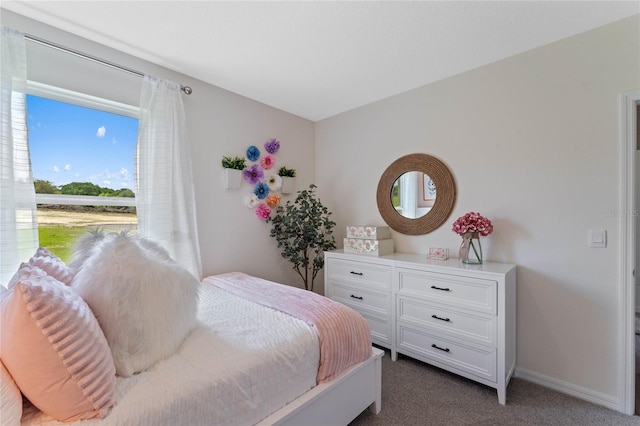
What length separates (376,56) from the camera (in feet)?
6.84

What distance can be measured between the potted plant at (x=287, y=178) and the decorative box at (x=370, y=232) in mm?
859

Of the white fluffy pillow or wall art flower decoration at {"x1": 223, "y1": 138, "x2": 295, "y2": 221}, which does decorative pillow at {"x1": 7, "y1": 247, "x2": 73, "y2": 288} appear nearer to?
the white fluffy pillow

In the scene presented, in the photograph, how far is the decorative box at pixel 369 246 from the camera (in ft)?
8.09

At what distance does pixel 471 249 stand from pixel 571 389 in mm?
1055

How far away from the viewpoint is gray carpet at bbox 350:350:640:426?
63.9 inches

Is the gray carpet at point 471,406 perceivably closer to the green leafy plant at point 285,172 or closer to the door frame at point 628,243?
the door frame at point 628,243

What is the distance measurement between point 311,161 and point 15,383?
9.81 feet

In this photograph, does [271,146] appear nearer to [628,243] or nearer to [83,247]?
[83,247]

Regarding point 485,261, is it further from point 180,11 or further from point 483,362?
point 180,11

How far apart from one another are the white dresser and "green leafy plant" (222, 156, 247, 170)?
52.2 inches

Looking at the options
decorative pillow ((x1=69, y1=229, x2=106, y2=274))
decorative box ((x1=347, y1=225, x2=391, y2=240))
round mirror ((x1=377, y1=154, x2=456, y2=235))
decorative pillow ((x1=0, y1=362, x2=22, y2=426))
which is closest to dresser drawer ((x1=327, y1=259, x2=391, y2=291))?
decorative box ((x1=347, y1=225, x2=391, y2=240))

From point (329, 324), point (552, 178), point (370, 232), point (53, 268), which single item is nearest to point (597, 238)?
point (552, 178)

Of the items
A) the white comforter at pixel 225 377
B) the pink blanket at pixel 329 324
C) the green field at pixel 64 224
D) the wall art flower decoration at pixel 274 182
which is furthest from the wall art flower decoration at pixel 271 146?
the white comforter at pixel 225 377

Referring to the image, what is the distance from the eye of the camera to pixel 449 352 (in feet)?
6.55
